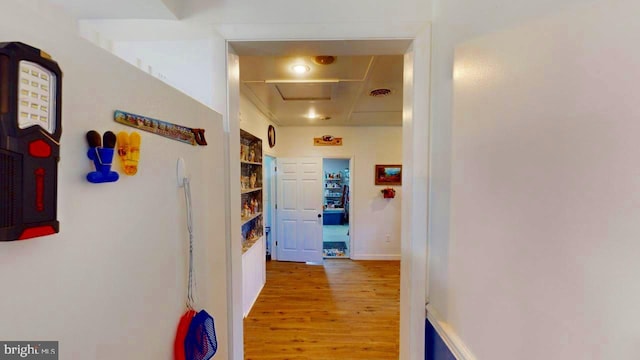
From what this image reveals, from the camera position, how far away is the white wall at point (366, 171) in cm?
429

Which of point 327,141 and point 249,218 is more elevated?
point 327,141

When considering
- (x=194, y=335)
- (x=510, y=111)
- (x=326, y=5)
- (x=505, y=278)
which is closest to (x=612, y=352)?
(x=505, y=278)

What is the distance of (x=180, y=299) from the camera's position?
0.70m

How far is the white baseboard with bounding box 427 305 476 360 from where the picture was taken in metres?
0.84

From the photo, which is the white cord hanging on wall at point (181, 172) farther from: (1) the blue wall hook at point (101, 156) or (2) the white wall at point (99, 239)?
(1) the blue wall hook at point (101, 156)

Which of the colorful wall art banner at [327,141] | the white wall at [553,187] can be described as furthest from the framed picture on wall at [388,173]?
the white wall at [553,187]

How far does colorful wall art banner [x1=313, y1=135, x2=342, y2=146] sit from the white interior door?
11.4 inches

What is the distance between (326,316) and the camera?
102 inches

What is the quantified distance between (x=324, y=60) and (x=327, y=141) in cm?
253

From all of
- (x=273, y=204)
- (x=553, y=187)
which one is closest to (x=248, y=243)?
(x=273, y=204)

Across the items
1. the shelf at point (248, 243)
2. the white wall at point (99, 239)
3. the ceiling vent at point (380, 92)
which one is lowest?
the shelf at point (248, 243)

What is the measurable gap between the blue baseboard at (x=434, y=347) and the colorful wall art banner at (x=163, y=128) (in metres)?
1.20

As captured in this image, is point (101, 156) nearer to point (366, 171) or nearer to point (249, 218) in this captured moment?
point (249, 218)

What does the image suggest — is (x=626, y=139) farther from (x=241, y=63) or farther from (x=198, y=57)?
(x=241, y=63)
